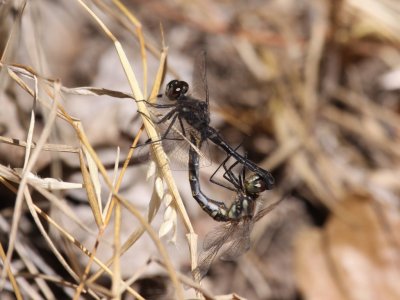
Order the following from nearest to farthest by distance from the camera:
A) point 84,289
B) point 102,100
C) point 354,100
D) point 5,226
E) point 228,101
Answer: point 84,289 < point 5,226 < point 102,100 < point 228,101 < point 354,100

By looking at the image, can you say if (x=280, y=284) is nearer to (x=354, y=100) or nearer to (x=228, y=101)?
(x=228, y=101)

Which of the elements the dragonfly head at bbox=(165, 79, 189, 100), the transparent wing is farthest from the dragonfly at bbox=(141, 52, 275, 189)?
the transparent wing

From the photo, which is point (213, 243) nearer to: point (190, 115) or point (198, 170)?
point (198, 170)

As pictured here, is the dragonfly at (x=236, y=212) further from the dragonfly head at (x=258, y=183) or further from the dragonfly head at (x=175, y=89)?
the dragonfly head at (x=175, y=89)

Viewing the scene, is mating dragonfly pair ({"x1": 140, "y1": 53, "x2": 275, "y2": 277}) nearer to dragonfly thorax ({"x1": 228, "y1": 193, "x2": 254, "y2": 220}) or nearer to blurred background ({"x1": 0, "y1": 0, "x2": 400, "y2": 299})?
dragonfly thorax ({"x1": 228, "y1": 193, "x2": 254, "y2": 220})

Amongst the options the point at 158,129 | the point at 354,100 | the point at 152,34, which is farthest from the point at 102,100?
the point at 354,100

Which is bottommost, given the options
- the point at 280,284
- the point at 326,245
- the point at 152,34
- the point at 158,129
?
the point at 280,284

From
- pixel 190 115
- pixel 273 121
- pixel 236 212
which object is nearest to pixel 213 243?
pixel 236 212
